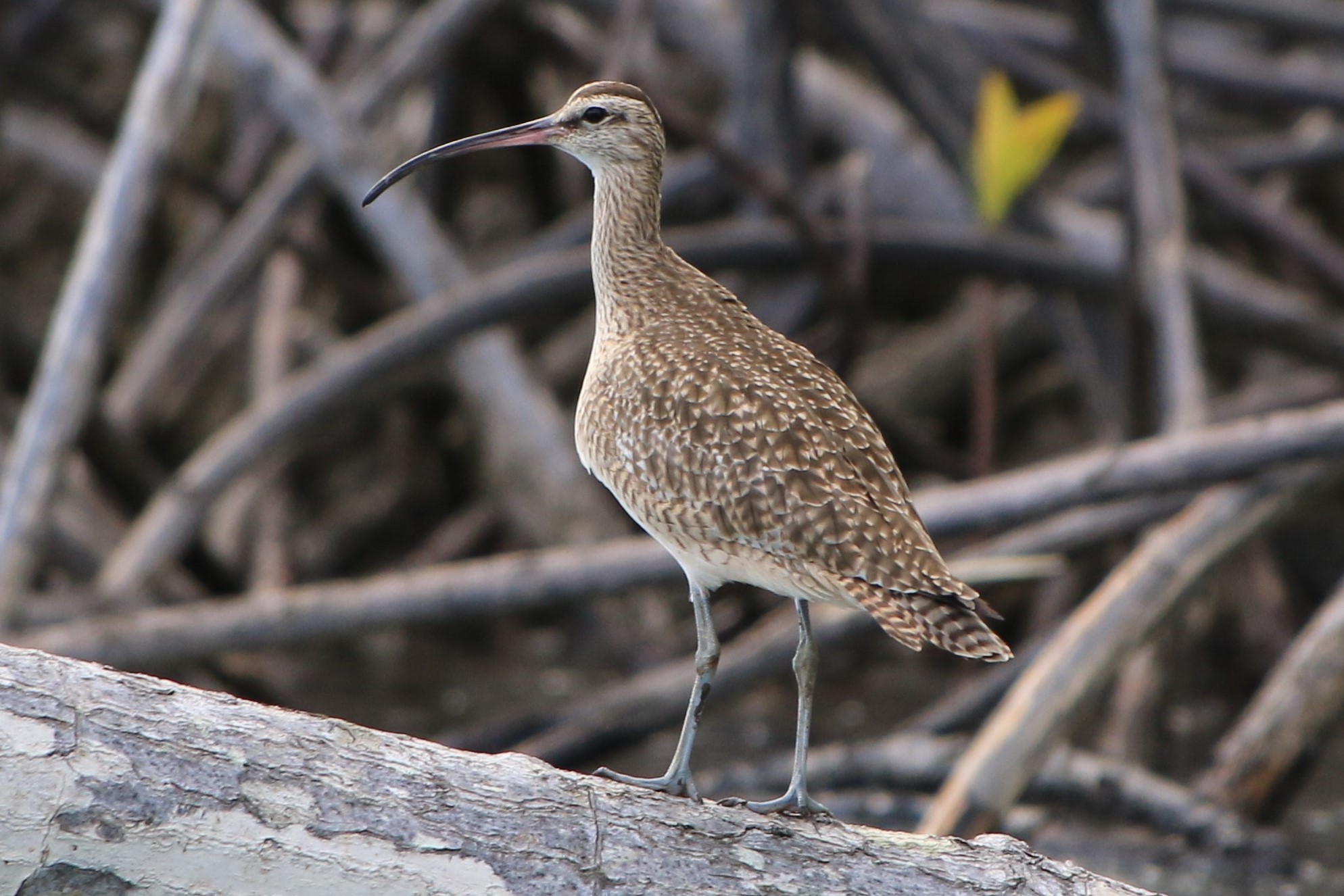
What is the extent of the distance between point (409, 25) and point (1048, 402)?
137 inches

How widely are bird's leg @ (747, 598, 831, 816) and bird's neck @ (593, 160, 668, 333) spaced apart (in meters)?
0.80

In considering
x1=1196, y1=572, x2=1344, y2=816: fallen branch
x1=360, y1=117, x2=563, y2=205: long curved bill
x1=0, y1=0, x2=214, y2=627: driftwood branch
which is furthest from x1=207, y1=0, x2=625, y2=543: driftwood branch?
x1=360, y1=117, x2=563, y2=205: long curved bill

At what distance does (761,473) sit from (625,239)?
824 millimetres

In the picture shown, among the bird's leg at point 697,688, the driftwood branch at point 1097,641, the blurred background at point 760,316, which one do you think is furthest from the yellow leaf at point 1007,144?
the bird's leg at point 697,688

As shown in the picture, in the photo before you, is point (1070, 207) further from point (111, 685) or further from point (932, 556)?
point (111, 685)

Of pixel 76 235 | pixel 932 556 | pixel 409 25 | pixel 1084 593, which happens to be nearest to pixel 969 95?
pixel 1084 593

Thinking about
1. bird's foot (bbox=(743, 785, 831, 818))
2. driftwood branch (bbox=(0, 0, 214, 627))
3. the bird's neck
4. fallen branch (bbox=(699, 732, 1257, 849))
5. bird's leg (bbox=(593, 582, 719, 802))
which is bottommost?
bird's foot (bbox=(743, 785, 831, 818))

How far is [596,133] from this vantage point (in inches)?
150

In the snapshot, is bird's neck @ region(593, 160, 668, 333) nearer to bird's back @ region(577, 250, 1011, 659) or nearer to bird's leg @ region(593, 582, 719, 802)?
bird's back @ region(577, 250, 1011, 659)

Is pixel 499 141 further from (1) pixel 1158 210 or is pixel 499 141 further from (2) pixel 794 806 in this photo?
(1) pixel 1158 210

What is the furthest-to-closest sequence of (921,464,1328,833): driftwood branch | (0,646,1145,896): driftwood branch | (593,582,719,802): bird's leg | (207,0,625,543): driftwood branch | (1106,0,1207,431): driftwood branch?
(207,0,625,543): driftwood branch, (1106,0,1207,431): driftwood branch, (921,464,1328,833): driftwood branch, (593,582,719,802): bird's leg, (0,646,1145,896): driftwood branch

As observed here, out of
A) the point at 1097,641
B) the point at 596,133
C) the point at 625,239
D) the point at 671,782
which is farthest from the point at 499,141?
the point at 1097,641

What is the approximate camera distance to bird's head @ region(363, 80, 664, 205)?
3758mm

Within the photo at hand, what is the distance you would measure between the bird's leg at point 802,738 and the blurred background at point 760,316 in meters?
1.15
